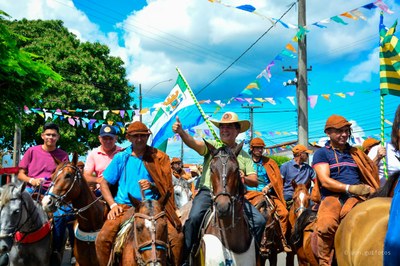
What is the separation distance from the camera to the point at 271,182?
29.6ft

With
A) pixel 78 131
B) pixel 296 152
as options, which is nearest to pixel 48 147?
pixel 296 152

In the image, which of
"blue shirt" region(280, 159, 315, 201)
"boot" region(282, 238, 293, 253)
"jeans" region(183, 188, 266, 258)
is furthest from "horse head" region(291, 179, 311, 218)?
"jeans" region(183, 188, 266, 258)

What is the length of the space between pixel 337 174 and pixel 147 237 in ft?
9.10

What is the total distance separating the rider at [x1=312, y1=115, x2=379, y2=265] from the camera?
19.9ft

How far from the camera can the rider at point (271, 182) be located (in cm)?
902

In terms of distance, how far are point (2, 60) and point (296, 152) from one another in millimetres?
6860

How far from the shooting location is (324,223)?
602 cm

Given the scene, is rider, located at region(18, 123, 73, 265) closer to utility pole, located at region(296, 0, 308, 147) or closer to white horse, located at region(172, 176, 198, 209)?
white horse, located at region(172, 176, 198, 209)

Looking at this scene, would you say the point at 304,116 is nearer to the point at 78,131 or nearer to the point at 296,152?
the point at 296,152

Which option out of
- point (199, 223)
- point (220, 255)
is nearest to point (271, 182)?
point (199, 223)

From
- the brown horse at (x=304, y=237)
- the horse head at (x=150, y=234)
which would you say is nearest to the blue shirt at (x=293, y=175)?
the brown horse at (x=304, y=237)

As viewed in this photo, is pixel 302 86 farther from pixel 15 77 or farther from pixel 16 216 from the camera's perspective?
pixel 16 216

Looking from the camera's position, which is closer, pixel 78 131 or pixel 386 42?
pixel 386 42

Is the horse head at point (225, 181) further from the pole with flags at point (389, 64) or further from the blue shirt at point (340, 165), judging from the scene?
the pole with flags at point (389, 64)
